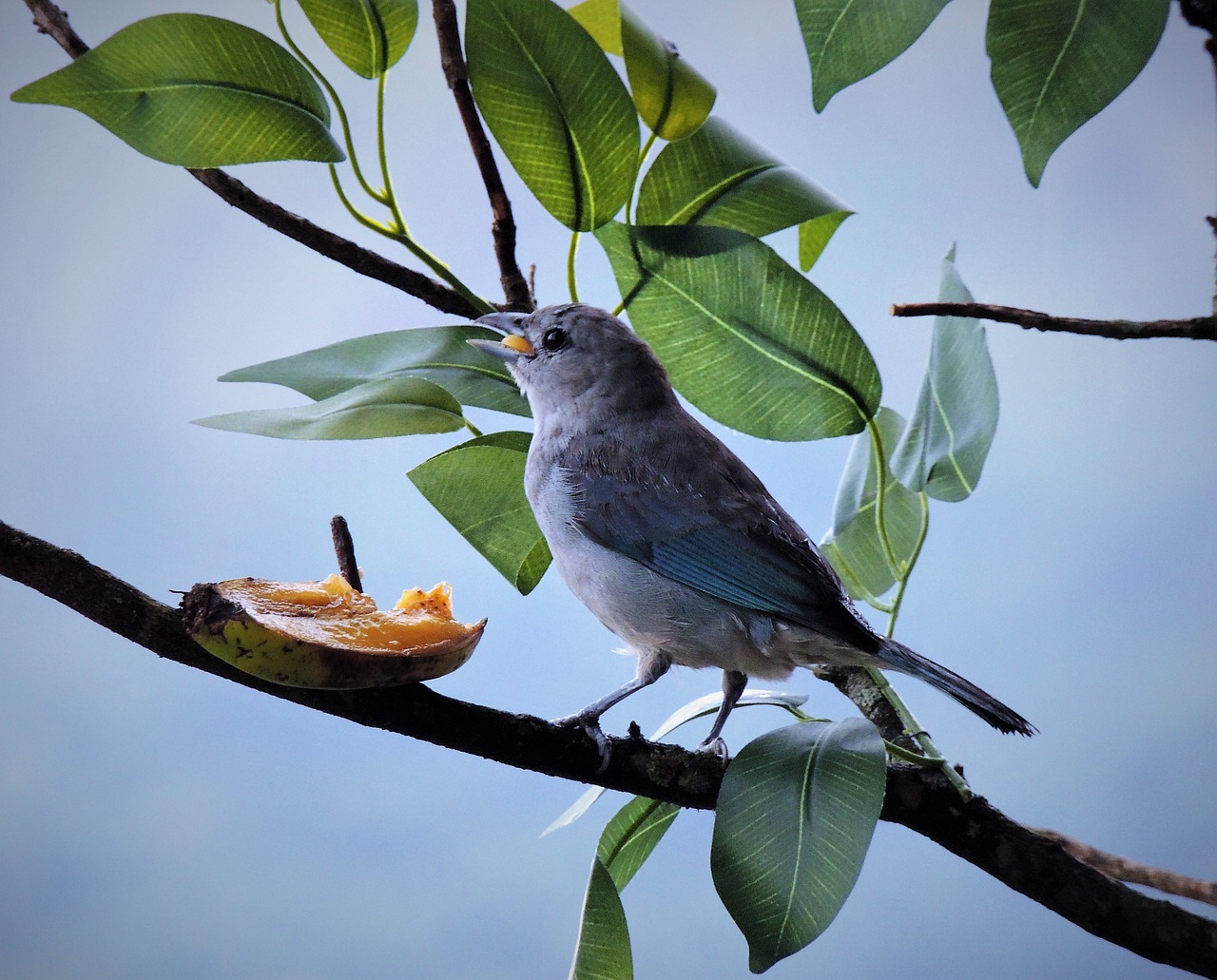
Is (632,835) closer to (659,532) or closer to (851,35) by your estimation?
(659,532)

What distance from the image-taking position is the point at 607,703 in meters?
1.32

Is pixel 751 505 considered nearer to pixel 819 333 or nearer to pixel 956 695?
pixel 819 333

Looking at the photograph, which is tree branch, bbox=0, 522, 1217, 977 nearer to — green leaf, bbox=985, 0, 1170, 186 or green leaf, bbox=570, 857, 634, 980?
green leaf, bbox=570, 857, 634, 980

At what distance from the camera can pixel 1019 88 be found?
112cm

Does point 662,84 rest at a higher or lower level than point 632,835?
higher

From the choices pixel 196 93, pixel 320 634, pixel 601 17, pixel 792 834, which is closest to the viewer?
pixel 320 634

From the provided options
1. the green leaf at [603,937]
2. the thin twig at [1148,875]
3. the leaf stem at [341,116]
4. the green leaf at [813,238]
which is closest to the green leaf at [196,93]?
the leaf stem at [341,116]

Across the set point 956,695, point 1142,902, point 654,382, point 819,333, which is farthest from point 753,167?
point 1142,902

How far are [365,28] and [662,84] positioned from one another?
0.37 m

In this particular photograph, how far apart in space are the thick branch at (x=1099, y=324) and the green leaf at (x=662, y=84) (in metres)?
0.47

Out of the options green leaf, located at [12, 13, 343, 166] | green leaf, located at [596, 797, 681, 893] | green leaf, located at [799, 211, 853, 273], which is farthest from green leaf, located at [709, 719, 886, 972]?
green leaf, located at [12, 13, 343, 166]

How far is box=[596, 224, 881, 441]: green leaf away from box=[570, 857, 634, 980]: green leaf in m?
0.58

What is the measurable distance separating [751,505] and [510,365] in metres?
0.38

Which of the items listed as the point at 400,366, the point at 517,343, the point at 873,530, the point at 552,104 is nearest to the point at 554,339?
the point at 517,343
